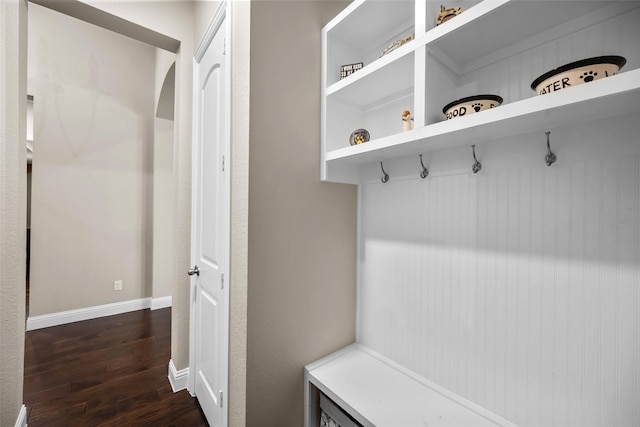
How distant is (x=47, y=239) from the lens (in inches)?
113

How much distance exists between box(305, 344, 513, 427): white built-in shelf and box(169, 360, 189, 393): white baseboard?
112 cm

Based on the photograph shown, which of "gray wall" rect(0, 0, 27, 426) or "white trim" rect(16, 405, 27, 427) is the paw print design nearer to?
"gray wall" rect(0, 0, 27, 426)

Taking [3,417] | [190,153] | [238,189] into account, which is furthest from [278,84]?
[3,417]

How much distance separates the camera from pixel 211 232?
5.14ft

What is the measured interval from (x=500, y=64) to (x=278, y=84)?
35.2 inches

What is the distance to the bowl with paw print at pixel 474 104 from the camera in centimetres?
84

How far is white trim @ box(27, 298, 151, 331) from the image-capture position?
110 inches

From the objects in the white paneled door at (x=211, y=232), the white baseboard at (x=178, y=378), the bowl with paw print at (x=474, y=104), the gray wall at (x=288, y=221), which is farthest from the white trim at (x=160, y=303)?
the bowl with paw print at (x=474, y=104)

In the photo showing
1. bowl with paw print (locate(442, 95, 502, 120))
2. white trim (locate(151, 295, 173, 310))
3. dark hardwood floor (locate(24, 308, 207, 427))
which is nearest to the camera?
bowl with paw print (locate(442, 95, 502, 120))

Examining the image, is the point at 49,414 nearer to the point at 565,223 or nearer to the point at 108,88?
the point at 565,223

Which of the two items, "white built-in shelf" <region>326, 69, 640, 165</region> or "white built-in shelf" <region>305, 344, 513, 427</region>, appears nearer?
"white built-in shelf" <region>326, 69, 640, 165</region>

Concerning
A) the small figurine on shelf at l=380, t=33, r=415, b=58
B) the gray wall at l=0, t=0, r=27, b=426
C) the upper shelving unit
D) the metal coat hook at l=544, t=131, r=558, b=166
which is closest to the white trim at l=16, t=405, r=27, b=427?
the gray wall at l=0, t=0, r=27, b=426

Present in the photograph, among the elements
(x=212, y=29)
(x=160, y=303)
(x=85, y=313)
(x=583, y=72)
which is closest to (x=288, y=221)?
(x=583, y=72)

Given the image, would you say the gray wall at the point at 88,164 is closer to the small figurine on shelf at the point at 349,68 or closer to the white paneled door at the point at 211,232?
the white paneled door at the point at 211,232
